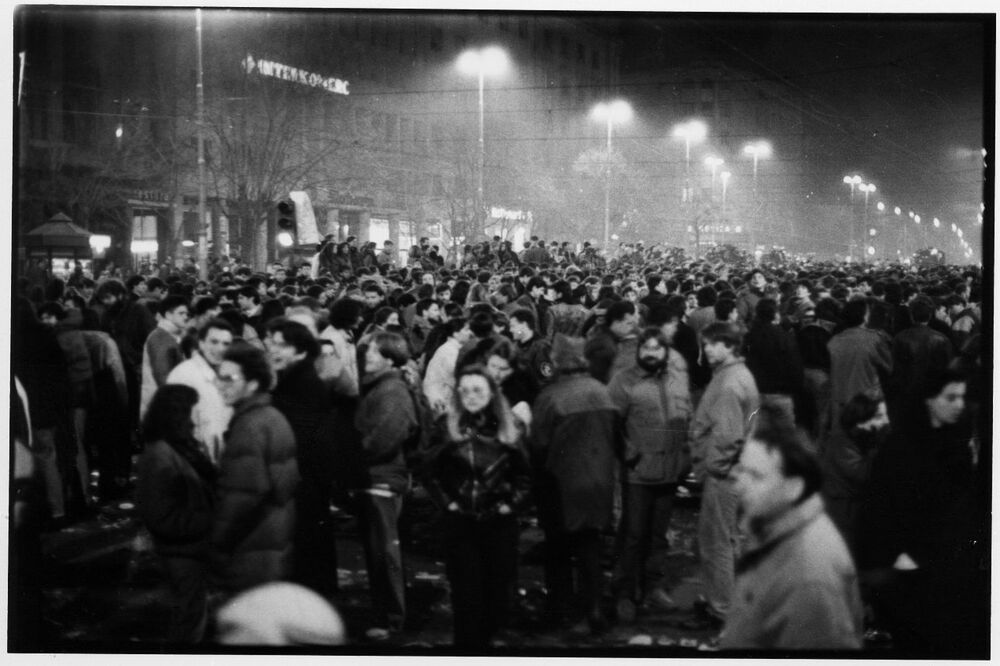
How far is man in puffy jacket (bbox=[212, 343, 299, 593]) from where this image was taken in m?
5.14

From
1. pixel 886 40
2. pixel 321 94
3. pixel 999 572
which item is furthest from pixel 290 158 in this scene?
pixel 999 572

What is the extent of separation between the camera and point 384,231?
31.7 ft

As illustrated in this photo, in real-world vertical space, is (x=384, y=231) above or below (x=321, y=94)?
below

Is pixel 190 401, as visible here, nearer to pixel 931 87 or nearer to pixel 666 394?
pixel 666 394

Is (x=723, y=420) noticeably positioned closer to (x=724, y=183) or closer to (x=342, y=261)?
(x=724, y=183)

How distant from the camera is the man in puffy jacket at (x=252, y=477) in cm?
514

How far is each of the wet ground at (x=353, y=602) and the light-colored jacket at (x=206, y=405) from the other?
1089 millimetres

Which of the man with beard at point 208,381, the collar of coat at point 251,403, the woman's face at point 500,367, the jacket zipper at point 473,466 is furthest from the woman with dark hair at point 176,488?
the woman's face at point 500,367

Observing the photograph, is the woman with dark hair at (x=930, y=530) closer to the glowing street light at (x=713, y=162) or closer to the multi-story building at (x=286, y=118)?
the glowing street light at (x=713, y=162)

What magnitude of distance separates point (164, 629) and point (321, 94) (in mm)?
3941

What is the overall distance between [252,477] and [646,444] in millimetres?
2187

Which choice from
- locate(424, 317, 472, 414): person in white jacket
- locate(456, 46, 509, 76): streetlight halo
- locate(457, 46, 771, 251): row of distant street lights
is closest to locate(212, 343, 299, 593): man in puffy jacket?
locate(424, 317, 472, 414): person in white jacket

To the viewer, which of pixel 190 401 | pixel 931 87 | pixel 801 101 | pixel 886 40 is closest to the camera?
pixel 190 401

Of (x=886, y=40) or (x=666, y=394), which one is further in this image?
(x=886, y=40)
